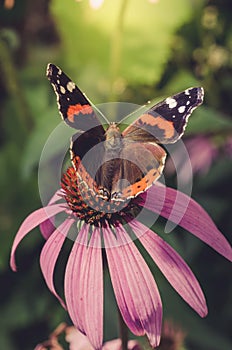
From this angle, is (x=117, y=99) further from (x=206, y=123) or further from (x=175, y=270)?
(x=175, y=270)

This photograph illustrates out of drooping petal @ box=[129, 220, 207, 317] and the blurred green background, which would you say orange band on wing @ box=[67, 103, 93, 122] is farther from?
the blurred green background

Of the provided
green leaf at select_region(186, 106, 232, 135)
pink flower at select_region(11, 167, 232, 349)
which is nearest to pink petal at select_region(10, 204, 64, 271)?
pink flower at select_region(11, 167, 232, 349)

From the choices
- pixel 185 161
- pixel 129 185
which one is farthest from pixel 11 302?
pixel 129 185

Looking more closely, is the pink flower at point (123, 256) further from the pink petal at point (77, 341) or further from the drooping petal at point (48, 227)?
the pink petal at point (77, 341)

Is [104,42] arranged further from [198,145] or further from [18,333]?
[18,333]

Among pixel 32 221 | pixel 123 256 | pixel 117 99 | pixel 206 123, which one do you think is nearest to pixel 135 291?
pixel 123 256

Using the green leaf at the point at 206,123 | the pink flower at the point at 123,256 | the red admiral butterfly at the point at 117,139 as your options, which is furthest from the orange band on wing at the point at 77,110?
the green leaf at the point at 206,123
